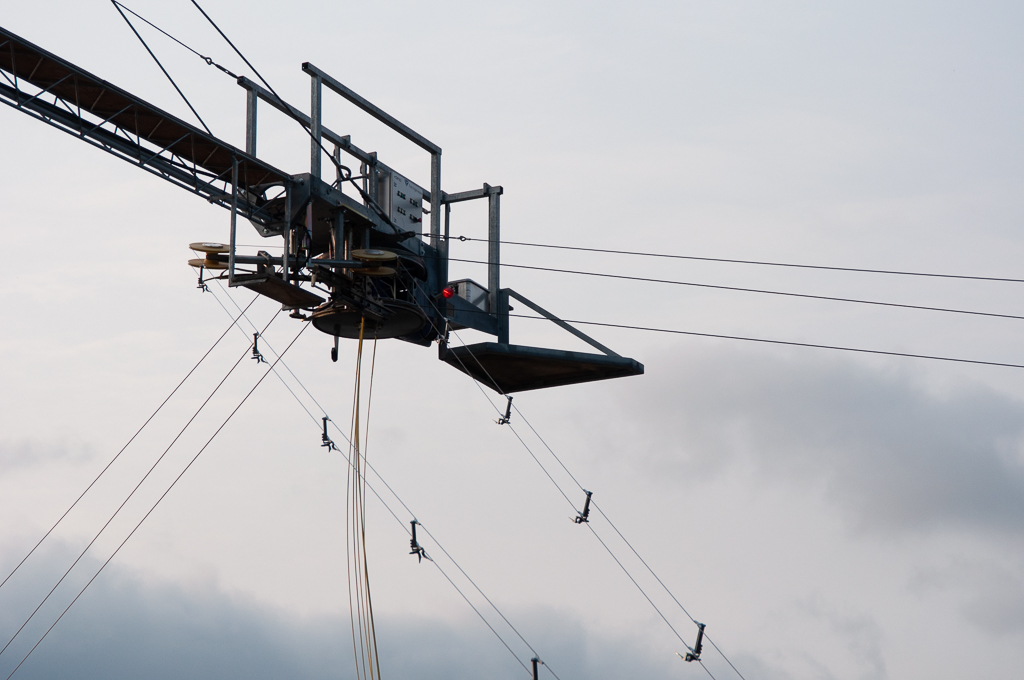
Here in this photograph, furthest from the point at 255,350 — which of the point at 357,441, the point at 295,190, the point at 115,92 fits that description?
the point at 115,92

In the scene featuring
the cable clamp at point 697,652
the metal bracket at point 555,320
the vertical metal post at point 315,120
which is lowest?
the cable clamp at point 697,652

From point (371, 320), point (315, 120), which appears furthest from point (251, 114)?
point (371, 320)

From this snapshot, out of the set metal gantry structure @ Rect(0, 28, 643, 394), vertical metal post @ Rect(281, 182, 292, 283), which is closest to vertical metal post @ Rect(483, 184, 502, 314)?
metal gantry structure @ Rect(0, 28, 643, 394)

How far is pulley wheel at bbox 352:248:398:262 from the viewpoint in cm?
2278

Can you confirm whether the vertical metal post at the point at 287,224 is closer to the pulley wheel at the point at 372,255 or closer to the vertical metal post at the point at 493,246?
the pulley wheel at the point at 372,255

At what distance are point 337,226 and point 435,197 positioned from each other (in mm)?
3775

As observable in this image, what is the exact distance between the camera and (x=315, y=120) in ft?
75.3

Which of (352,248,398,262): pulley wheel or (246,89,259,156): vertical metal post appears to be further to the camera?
(352,248,398,262): pulley wheel

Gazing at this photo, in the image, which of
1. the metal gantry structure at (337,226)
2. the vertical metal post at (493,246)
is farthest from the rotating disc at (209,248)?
the vertical metal post at (493,246)

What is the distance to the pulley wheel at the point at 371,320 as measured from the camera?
928 inches

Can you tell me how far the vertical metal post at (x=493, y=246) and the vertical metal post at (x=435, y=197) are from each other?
1.08 meters

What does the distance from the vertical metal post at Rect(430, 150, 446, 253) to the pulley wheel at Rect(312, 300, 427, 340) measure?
1795mm

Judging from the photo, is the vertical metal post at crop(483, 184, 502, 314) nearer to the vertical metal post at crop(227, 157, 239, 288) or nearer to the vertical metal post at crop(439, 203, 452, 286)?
the vertical metal post at crop(439, 203, 452, 286)

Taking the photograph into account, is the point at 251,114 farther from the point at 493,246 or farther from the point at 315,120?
the point at 493,246
